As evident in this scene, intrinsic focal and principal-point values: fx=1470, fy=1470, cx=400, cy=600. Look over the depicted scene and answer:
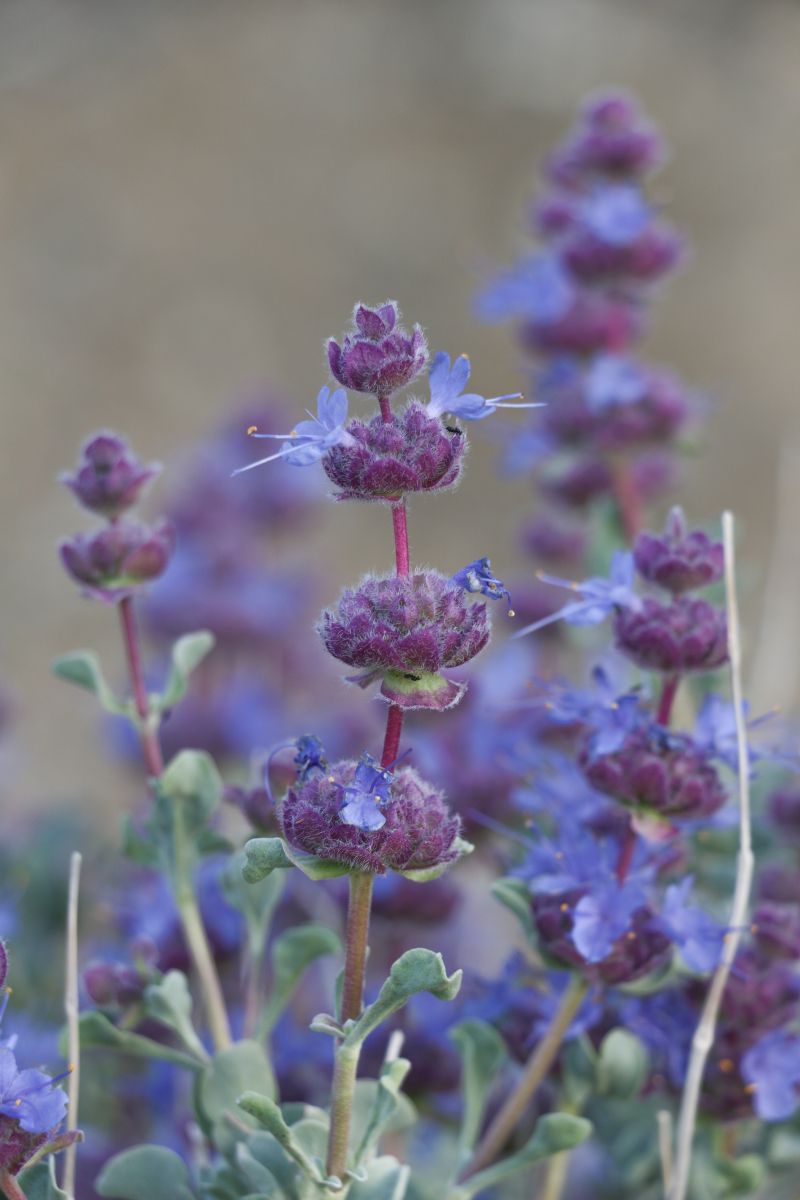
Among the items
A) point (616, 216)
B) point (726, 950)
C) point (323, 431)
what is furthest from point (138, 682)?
point (616, 216)

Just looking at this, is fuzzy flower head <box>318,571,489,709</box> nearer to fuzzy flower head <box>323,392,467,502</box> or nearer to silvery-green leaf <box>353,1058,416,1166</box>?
fuzzy flower head <box>323,392,467,502</box>

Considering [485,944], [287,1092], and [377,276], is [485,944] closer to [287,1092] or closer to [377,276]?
[287,1092]

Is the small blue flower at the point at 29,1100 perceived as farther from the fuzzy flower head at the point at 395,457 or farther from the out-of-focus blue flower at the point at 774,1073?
the out-of-focus blue flower at the point at 774,1073

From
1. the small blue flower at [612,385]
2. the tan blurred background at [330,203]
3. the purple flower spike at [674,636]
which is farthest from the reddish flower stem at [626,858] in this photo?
the tan blurred background at [330,203]

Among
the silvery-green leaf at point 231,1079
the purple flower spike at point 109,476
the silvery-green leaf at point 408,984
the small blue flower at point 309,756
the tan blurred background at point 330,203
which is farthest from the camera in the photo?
the tan blurred background at point 330,203

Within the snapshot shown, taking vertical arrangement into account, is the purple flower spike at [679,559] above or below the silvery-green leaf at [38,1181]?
above

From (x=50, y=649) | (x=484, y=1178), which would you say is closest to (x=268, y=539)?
(x=484, y=1178)

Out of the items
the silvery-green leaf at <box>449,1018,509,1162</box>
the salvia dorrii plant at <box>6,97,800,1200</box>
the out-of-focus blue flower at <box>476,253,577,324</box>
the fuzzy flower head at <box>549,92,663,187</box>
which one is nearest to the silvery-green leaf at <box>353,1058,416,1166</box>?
the salvia dorrii plant at <box>6,97,800,1200</box>
